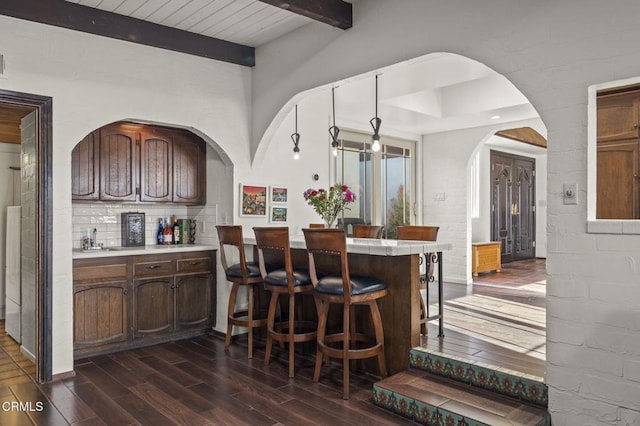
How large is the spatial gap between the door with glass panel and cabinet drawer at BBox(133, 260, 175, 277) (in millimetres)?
2609

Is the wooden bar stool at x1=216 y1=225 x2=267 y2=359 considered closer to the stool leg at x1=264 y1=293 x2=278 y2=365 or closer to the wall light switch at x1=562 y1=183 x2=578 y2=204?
the stool leg at x1=264 y1=293 x2=278 y2=365

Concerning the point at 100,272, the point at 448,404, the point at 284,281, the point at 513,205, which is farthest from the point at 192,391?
the point at 513,205

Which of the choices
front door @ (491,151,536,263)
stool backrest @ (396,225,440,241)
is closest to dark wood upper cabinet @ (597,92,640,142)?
stool backrest @ (396,225,440,241)

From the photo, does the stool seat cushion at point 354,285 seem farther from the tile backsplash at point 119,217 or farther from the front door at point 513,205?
the front door at point 513,205

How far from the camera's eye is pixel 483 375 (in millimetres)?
3041

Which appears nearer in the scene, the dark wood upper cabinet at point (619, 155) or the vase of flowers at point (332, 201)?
the dark wood upper cabinet at point (619, 155)

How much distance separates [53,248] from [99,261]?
50cm

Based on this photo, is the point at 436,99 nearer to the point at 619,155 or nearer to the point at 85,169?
the point at 619,155

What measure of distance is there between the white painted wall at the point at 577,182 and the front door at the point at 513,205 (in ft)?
22.5

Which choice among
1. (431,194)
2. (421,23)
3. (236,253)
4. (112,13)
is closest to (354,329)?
(236,253)

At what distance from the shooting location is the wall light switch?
249 centimetres

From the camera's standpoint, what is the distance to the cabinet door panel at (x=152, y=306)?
4.36m

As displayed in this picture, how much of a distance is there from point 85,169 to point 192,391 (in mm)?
2313

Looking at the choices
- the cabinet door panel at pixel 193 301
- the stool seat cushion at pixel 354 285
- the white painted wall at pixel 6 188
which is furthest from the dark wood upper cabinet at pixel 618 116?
the white painted wall at pixel 6 188
